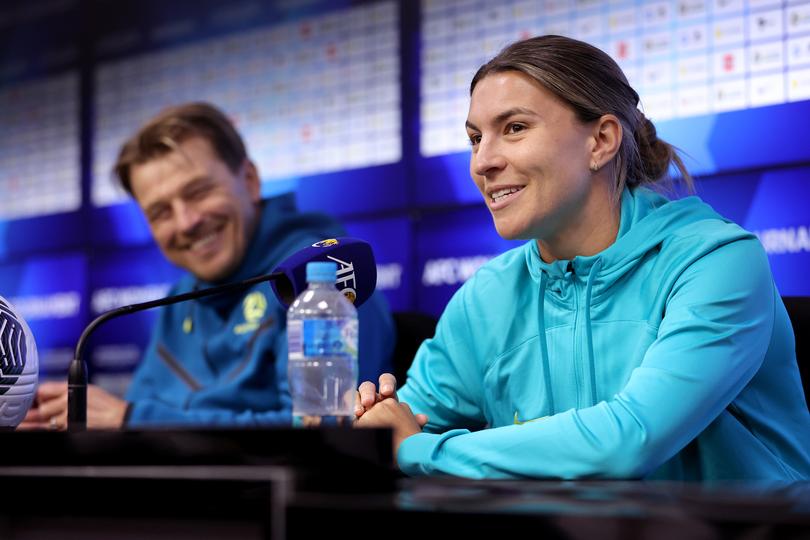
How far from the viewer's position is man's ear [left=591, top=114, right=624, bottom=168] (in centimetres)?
162

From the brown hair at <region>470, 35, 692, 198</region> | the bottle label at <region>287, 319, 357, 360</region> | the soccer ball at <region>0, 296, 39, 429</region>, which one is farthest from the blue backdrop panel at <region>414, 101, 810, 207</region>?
the soccer ball at <region>0, 296, 39, 429</region>

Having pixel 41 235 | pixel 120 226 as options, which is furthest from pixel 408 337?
pixel 41 235

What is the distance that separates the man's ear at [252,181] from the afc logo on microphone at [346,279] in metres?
1.38

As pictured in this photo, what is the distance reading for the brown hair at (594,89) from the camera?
160cm

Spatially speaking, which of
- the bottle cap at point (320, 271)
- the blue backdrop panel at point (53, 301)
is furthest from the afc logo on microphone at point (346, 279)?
the blue backdrop panel at point (53, 301)

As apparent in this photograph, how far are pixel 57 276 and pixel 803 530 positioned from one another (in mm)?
3198

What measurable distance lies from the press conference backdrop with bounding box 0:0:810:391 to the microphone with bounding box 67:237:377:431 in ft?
3.99

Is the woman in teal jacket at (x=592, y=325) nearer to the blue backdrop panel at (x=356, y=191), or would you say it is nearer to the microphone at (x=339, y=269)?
the microphone at (x=339, y=269)

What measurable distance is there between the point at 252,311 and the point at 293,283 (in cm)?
119

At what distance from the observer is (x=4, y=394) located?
1383 mm

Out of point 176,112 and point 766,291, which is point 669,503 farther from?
point 176,112

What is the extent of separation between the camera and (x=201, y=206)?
2531 millimetres

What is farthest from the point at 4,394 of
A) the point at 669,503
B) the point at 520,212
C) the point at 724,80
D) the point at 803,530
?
the point at 724,80

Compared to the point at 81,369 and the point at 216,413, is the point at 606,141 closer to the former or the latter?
the point at 81,369
